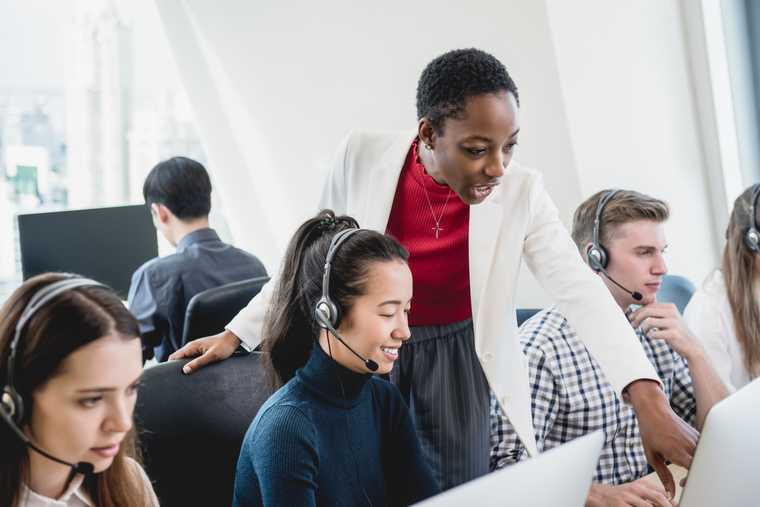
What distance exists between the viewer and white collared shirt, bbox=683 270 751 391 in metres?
2.18

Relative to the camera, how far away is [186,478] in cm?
151

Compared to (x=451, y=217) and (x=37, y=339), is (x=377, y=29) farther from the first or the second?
(x=37, y=339)

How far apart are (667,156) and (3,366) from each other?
98.3 inches

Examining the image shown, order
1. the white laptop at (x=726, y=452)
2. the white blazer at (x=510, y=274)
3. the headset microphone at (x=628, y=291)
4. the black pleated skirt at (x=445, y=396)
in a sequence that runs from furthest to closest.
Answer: the headset microphone at (x=628, y=291) → the black pleated skirt at (x=445, y=396) → the white blazer at (x=510, y=274) → the white laptop at (x=726, y=452)

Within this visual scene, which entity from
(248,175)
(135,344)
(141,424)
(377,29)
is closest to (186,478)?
(141,424)

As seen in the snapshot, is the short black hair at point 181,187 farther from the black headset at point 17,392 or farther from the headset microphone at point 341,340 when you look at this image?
the black headset at point 17,392

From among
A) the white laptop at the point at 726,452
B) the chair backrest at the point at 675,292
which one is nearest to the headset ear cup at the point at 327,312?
the white laptop at the point at 726,452

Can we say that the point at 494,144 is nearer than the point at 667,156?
Yes

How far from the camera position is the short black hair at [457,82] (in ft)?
4.96

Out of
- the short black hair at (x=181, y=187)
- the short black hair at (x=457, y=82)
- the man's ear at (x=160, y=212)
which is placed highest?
the short black hair at (x=457, y=82)

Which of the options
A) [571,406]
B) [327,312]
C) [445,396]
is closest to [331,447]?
[327,312]

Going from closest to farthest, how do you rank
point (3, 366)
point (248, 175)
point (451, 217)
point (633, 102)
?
point (3, 366) < point (451, 217) < point (633, 102) < point (248, 175)

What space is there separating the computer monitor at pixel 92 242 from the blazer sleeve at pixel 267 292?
155 centimetres

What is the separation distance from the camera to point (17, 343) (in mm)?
1086
